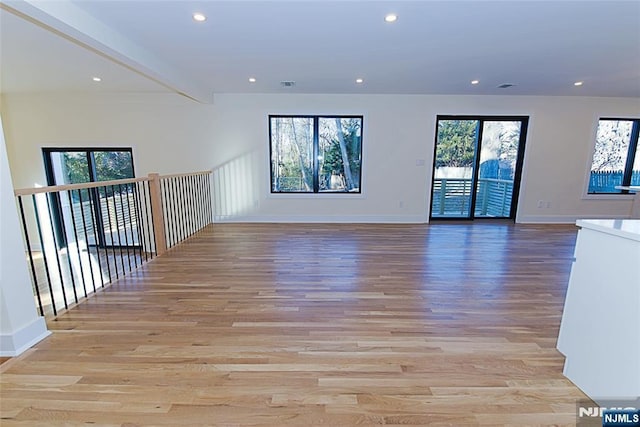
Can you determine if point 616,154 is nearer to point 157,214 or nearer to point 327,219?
point 327,219

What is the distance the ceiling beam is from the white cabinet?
3.69 m

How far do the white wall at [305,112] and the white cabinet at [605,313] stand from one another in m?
4.16

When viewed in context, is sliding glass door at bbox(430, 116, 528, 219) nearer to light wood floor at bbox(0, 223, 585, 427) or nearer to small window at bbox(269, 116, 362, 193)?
small window at bbox(269, 116, 362, 193)

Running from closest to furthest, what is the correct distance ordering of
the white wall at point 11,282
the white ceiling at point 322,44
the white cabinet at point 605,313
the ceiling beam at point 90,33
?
the white cabinet at point 605,313, the white wall at point 11,282, the ceiling beam at point 90,33, the white ceiling at point 322,44

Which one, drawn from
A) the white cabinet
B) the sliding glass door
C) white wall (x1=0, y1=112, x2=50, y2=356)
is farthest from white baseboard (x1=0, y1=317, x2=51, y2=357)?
the sliding glass door

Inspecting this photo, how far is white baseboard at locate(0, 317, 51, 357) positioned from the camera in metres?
1.81

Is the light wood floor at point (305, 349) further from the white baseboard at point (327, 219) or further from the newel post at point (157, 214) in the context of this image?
the white baseboard at point (327, 219)

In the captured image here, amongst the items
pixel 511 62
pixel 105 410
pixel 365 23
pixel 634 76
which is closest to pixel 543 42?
pixel 511 62

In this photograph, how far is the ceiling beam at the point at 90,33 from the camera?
2.00m

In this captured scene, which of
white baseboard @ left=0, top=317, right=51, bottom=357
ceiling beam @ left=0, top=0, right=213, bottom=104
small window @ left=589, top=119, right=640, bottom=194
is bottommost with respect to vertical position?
white baseboard @ left=0, top=317, right=51, bottom=357

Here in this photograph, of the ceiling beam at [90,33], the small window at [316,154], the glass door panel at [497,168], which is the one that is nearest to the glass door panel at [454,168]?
the glass door panel at [497,168]

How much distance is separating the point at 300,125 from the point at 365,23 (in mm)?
3062

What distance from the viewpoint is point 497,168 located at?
582 centimetres

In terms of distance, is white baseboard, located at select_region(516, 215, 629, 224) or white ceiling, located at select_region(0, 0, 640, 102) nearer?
white ceiling, located at select_region(0, 0, 640, 102)
